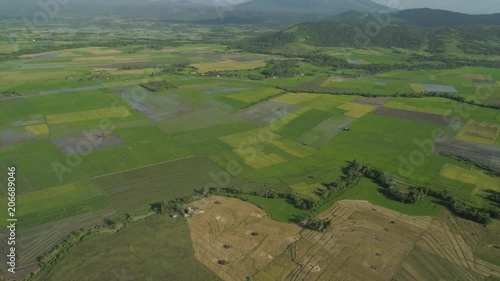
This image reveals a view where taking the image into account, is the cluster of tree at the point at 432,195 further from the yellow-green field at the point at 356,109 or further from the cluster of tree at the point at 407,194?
the yellow-green field at the point at 356,109

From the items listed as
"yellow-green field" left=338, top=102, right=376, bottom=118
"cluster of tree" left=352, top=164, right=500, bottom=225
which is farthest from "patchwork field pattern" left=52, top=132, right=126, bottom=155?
"yellow-green field" left=338, top=102, right=376, bottom=118

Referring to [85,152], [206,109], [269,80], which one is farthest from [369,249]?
[269,80]

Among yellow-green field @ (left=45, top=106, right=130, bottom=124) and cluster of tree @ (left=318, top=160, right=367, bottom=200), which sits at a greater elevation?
cluster of tree @ (left=318, top=160, right=367, bottom=200)

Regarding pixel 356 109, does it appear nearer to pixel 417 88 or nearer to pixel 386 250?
pixel 417 88

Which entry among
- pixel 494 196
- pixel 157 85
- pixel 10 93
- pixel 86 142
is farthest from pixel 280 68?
pixel 494 196

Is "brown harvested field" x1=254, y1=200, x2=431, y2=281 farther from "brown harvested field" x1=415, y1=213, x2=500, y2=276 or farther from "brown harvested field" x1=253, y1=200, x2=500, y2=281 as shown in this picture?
"brown harvested field" x1=415, y1=213, x2=500, y2=276

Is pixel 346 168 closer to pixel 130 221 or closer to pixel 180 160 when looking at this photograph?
pixel 180 160
